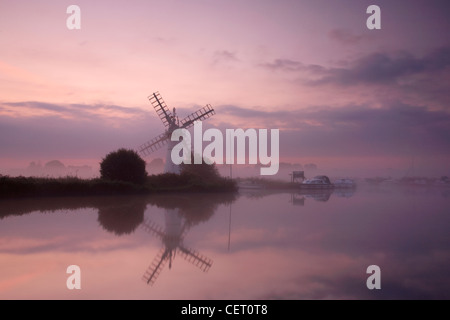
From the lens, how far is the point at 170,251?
25.8 feet

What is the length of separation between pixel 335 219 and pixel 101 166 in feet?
64.0

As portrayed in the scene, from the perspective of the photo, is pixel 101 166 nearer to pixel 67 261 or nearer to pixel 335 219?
pixel 335 219

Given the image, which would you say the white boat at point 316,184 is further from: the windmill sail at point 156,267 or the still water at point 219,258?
the windmill sail at point 156,267

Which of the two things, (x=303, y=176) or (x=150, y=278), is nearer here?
(x=150, y=278)

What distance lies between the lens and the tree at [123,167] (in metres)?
27.1

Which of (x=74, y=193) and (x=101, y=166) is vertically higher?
(x=101, y=166)

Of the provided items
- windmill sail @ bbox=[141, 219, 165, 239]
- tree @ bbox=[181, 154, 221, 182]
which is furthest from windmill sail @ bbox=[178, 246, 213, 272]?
tree @ bbox=[181, 154, 221, 182]

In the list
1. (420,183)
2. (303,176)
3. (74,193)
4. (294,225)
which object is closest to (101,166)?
(74,193)

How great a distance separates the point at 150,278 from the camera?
5910 mm

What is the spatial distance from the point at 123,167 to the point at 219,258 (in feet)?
70.6
